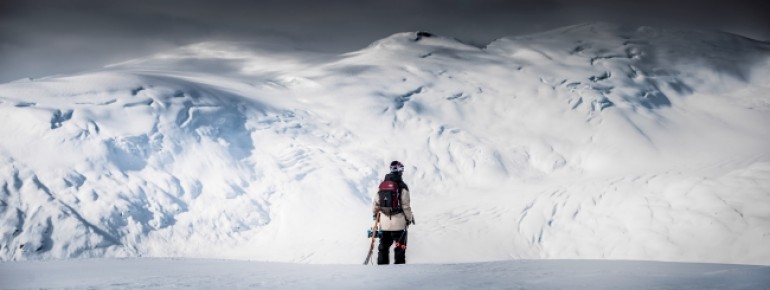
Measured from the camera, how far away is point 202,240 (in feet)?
35.8

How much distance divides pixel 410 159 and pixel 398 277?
871cm

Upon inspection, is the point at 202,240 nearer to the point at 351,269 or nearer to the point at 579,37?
the point at 351,269

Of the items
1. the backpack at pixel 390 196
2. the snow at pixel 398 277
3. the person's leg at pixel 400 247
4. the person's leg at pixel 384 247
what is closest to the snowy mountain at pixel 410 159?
the person's leg at pixel 384 247

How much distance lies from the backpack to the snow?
1.50 m

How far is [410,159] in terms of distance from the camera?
45.1 ft

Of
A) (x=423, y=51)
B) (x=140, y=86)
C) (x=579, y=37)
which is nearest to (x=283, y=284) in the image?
(x=140, y=86)

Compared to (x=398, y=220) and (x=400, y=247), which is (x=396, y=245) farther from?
(x=398, y=220)

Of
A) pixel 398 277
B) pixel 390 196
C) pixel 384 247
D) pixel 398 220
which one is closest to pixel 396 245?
pixel 384 247

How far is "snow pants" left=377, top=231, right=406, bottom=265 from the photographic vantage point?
757 cm

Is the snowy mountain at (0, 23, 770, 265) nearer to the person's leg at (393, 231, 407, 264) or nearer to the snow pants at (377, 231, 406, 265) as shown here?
the snow pants at (377, 231, 406, 265)

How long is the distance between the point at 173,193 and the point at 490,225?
645 centimetres

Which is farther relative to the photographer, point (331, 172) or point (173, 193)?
point (331, 172)

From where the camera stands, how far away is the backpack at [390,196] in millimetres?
7445

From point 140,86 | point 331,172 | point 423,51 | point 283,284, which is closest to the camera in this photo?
point 283,284
